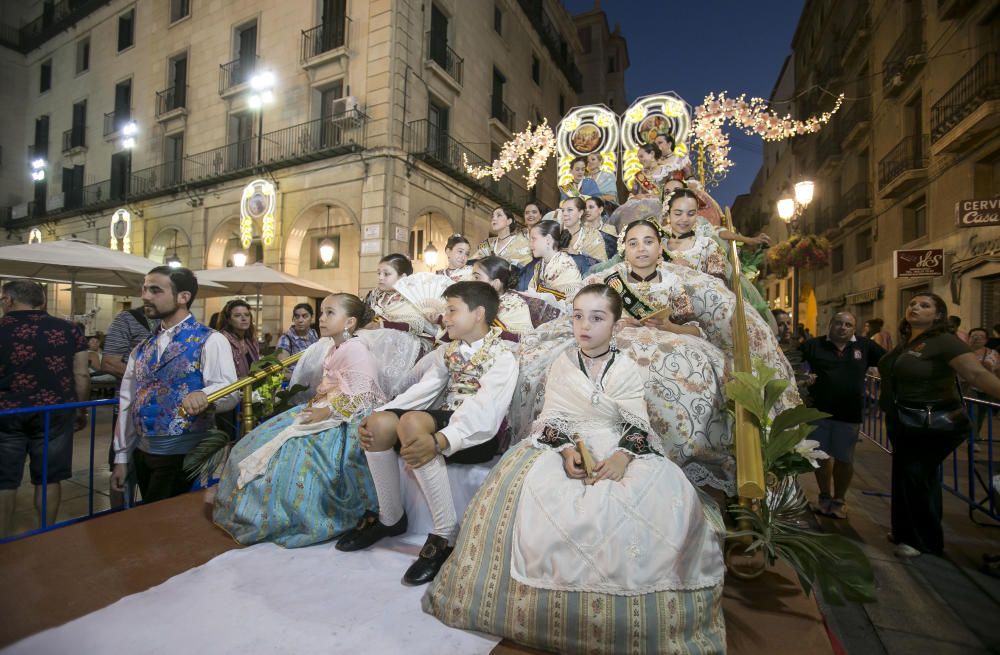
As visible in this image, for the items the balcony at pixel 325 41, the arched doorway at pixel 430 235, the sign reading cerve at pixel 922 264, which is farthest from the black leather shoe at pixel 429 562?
the balcony at pixel 325 41

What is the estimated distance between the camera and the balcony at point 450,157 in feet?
50.6

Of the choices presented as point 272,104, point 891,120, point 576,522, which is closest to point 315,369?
point 576,522

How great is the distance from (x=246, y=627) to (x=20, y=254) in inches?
323

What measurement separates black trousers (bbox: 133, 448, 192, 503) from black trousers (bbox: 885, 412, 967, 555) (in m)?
6.05

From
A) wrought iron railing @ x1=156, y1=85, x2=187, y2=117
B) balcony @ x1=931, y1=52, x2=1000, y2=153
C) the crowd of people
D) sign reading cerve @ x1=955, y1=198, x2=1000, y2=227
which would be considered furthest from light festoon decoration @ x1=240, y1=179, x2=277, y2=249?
balcony @ x1=931, y1=52, x2=1000, y2=153

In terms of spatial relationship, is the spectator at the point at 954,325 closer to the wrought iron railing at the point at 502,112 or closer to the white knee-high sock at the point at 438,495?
the white knee-high sock at the point at 438,495

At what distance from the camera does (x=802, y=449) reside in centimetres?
286

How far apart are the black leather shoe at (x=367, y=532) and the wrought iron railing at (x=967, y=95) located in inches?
608

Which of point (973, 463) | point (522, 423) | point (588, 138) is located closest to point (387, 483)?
point (522, 423)

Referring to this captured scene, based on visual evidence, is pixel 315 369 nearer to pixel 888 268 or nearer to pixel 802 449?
pixel 802 449

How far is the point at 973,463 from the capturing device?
15.4 ft

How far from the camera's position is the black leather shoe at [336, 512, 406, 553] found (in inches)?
119

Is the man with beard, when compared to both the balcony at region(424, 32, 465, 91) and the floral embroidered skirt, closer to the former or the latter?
the floral embroidered skirt

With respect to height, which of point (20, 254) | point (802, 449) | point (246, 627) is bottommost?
point (246, 627)
